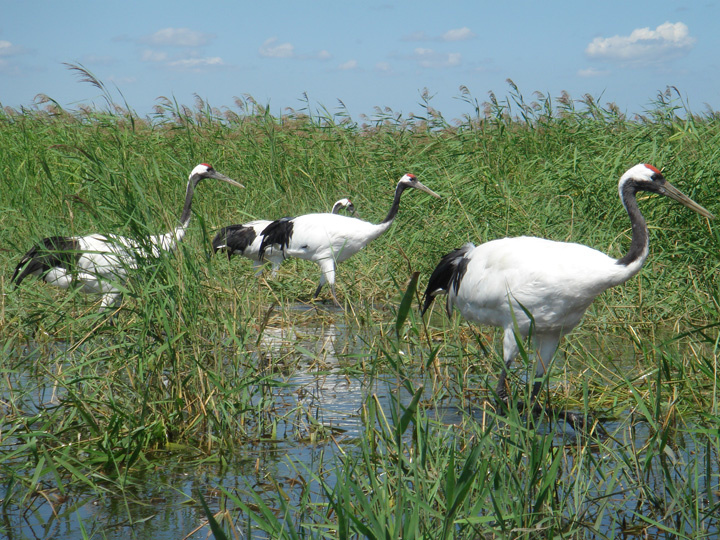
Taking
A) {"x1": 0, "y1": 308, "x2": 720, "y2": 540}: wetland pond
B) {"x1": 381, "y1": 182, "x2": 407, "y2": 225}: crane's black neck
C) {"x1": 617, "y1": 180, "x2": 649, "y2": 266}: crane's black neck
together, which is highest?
{"x1": 617, "y1": 180, "x2": 649, "y2": 266}: crane's black neck

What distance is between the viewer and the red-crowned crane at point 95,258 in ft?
13.1

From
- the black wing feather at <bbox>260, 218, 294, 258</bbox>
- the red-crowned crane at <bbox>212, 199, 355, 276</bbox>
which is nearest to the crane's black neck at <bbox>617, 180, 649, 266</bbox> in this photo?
the black wing feather at <bbox>260, 218, 294, 258</bbox>

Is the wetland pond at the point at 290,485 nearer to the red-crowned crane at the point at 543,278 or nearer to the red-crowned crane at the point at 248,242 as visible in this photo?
the red-crowned crane at the point at 543,278

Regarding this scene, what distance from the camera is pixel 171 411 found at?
12.4 ft

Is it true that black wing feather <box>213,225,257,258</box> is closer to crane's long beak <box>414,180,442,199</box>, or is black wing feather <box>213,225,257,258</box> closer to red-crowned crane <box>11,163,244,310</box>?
red-crowned crane <box>11,163,244,310</box>

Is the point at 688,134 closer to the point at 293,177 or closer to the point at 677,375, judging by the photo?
the point at 677,375

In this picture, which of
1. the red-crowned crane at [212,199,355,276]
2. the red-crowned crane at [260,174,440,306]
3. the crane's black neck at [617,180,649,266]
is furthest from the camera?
the red-crowned crane at [212,199,355,276]

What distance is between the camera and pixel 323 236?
8.28m

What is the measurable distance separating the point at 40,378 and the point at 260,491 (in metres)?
2.27

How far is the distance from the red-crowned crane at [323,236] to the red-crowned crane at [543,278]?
3.17 metres

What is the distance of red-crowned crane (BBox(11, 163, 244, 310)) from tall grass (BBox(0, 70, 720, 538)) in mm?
107

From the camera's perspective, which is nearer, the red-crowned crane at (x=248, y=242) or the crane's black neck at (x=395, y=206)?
the crane's black neck at (x=395, y=206)

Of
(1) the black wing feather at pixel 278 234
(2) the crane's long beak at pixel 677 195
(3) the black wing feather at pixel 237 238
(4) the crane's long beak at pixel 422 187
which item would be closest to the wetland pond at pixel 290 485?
(2) the crane's long beak at pixel 677 195

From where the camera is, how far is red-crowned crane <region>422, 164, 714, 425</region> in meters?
4.30
